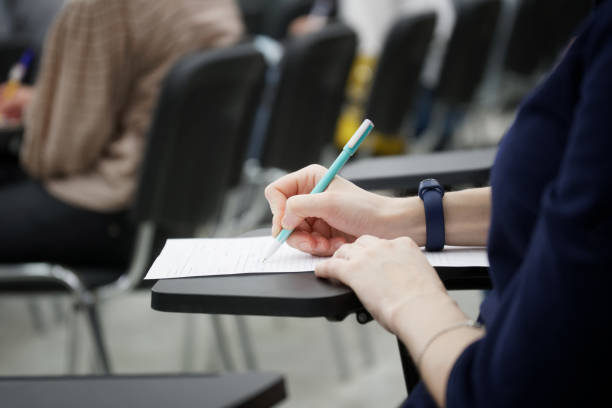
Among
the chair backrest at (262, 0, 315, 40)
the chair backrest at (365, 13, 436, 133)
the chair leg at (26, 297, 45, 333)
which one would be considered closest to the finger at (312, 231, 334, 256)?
the chair backrest at (365, 13, 436, 133)

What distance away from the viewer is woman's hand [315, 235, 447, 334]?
614 mm

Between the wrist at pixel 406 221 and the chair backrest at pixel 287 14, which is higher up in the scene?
the wrist at pixel 406 221

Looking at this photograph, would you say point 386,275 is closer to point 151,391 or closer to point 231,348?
point 151,391

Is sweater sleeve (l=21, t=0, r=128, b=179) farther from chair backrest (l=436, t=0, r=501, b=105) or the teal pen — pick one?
chair backrest (l=436, t=0, r=501, b=105)

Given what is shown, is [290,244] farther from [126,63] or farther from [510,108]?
[510,108]

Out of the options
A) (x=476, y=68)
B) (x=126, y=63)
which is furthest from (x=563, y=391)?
(x=476, y=68)

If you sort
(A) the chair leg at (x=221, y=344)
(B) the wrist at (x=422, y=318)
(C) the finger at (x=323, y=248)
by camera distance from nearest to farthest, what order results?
(B) the wrist at (x=422, y=318), (C) the finger at (x=323, y=248), (A) the chair leg at (x=221, y=344)

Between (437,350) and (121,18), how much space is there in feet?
3.82

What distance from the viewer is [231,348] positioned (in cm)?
229

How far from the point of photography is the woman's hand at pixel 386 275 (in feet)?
2.01

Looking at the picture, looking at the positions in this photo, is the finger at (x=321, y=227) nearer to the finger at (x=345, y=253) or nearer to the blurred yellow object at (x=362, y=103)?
the finger at (x=345, y=253)

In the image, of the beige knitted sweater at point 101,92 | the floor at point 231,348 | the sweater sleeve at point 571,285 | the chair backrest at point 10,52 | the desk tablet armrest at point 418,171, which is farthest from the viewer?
the chair backrest at point 10,52

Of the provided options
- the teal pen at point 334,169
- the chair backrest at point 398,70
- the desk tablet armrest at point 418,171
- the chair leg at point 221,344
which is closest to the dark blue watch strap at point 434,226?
the teal pen at point 334,169

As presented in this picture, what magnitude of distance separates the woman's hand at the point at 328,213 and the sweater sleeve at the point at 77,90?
0.83 m
